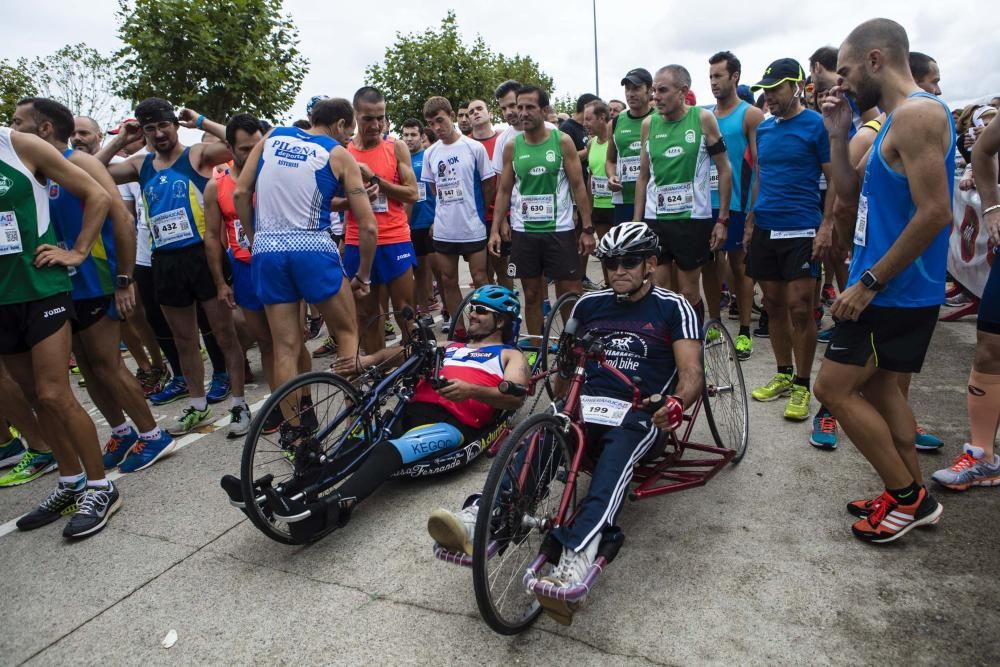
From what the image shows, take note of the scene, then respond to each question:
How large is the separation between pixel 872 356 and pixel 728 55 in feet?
11.3

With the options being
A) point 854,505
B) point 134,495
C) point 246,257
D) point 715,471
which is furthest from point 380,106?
point 854,505

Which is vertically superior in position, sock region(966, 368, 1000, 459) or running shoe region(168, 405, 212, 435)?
sock region(966, 368, 1000, 459)

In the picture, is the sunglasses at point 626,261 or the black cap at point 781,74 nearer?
the sunglasses at point 626,261

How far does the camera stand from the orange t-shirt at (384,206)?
5383 mm

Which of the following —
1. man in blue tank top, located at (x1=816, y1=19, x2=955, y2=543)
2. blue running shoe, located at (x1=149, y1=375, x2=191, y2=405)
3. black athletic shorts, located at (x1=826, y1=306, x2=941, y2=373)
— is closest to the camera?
man in blue tank top, located at (x1=816, y1=19, x2=955, y2=543)

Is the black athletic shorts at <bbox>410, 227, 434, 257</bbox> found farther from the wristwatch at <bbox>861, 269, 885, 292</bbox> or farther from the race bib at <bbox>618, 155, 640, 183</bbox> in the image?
the wristwatch at <bbox>861, 269, 885, 292</bbox>

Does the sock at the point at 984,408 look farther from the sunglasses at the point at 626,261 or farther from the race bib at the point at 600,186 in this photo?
the race bib at the point at 600,186

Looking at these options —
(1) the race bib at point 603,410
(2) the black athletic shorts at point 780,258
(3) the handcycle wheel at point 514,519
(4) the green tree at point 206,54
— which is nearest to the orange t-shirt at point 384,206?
(2) the black athletic shorts at point 780,258

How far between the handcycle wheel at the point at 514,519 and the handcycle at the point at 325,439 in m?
0.83

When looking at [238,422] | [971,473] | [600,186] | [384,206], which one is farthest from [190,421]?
[971,473]

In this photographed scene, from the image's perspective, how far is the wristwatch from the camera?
2.70m

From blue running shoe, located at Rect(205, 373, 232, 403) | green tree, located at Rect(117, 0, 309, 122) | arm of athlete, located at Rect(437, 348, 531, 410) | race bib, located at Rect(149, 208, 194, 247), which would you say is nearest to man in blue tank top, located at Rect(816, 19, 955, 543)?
arm of athlete, located at Rect(437, 348, 531, 410)

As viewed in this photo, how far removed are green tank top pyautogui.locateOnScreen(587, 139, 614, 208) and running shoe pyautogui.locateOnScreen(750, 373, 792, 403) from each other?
313cm

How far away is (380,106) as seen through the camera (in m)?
5.23
